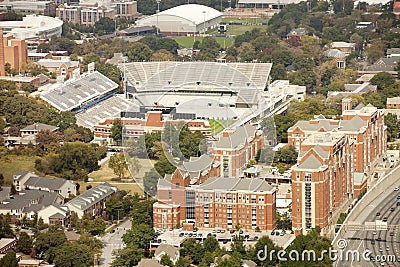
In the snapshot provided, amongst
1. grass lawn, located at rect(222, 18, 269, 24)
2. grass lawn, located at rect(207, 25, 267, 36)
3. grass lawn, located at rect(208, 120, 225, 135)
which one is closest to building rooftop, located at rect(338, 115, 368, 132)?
grass lawn, located at rect(208, 120, 225, 135)

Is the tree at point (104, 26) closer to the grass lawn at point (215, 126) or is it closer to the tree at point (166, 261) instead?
the grass lawn at point (215, 126)

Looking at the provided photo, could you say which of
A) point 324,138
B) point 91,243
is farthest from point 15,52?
point 91,243

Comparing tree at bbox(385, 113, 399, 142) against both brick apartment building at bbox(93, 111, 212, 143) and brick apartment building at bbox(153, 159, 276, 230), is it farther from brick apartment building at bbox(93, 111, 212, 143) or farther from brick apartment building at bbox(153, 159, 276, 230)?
brick apartment building at bbox(153, 159, 276, 230)

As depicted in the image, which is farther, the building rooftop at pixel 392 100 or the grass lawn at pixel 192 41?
the grass lawn at pixel 192 41

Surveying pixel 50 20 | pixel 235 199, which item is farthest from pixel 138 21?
pixel 235 199

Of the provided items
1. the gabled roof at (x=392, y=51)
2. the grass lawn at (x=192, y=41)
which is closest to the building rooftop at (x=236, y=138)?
the gabled roof at (x=392, y=51)

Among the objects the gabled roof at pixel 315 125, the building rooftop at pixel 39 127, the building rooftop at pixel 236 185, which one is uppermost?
the gabled roof at pixel 315 125
